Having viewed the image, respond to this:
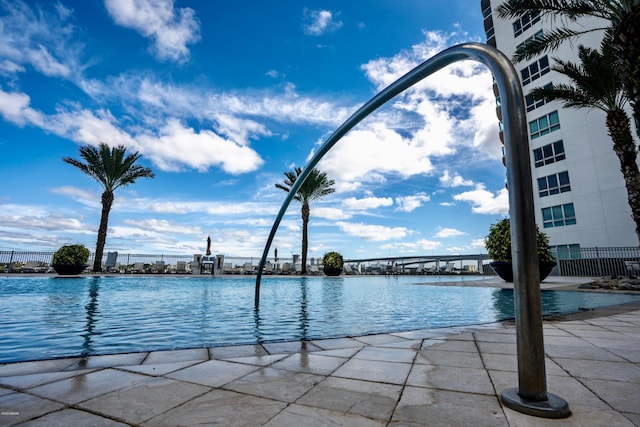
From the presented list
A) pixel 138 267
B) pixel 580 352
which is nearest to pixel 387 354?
pixel 580 352

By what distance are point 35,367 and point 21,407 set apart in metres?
1.00

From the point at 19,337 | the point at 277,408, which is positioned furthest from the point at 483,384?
the point at 19,337

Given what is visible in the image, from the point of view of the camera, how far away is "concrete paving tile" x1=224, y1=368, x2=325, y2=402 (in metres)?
1.71

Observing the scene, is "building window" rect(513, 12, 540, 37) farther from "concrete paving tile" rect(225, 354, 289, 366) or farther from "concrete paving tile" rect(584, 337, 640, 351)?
"concrete paving tile" rect(225, 354, 289, 366)

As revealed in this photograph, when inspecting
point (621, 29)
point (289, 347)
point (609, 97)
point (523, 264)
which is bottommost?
point (289, 347)

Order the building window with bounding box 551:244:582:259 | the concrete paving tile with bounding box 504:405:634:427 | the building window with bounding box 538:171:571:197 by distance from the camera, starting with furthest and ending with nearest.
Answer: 1. the building window with bounding box 538:171:571:197
2. the building window with bounding box 551:244:582:259
3. the concrete paving tile with bounding box 504:405:634:427

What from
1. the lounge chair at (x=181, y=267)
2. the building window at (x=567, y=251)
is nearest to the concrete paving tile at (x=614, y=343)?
the building window at (x=567, y=251)

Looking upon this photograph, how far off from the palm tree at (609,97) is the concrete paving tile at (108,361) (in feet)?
45.5

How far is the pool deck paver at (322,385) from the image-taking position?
55.3 inches

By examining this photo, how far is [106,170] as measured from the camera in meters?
22.0

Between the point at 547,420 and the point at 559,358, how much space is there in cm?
140

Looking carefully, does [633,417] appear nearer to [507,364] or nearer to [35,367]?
[507,364]

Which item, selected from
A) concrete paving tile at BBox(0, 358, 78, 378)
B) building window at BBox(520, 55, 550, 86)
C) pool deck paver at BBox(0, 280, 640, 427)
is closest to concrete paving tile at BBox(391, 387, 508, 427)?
pool deck paver at BBox(0, 280, 640, 427)

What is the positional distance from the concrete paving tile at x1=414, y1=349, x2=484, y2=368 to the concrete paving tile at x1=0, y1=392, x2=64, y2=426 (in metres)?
2.34
